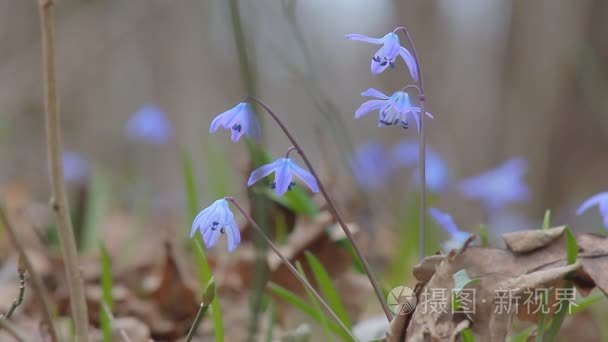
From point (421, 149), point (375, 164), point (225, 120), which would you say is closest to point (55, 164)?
point (225, 120)

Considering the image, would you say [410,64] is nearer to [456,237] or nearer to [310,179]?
[310,179]

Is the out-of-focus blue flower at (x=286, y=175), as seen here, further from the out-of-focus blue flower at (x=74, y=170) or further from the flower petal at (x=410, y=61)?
the out-of-focus blue flower at (x=74, y=170)

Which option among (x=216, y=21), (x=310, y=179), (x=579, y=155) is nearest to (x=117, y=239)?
(x=216, y=21)

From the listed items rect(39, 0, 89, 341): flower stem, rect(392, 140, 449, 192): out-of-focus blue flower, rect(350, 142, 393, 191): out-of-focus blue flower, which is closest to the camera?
rect(39, 0, 89, 341): flower stem

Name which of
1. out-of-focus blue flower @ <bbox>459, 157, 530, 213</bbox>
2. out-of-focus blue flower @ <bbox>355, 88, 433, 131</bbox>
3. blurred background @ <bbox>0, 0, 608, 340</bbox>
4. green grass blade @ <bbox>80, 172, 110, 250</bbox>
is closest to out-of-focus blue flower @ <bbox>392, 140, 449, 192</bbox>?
out-of-focus blue flower @ <bbox>459, 157, 530, 213</bbox>

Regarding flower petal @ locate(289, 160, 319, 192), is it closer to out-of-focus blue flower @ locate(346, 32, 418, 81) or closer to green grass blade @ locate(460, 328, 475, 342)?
out-of-focus blue flower @ locate(346, 32, 418, 81)
